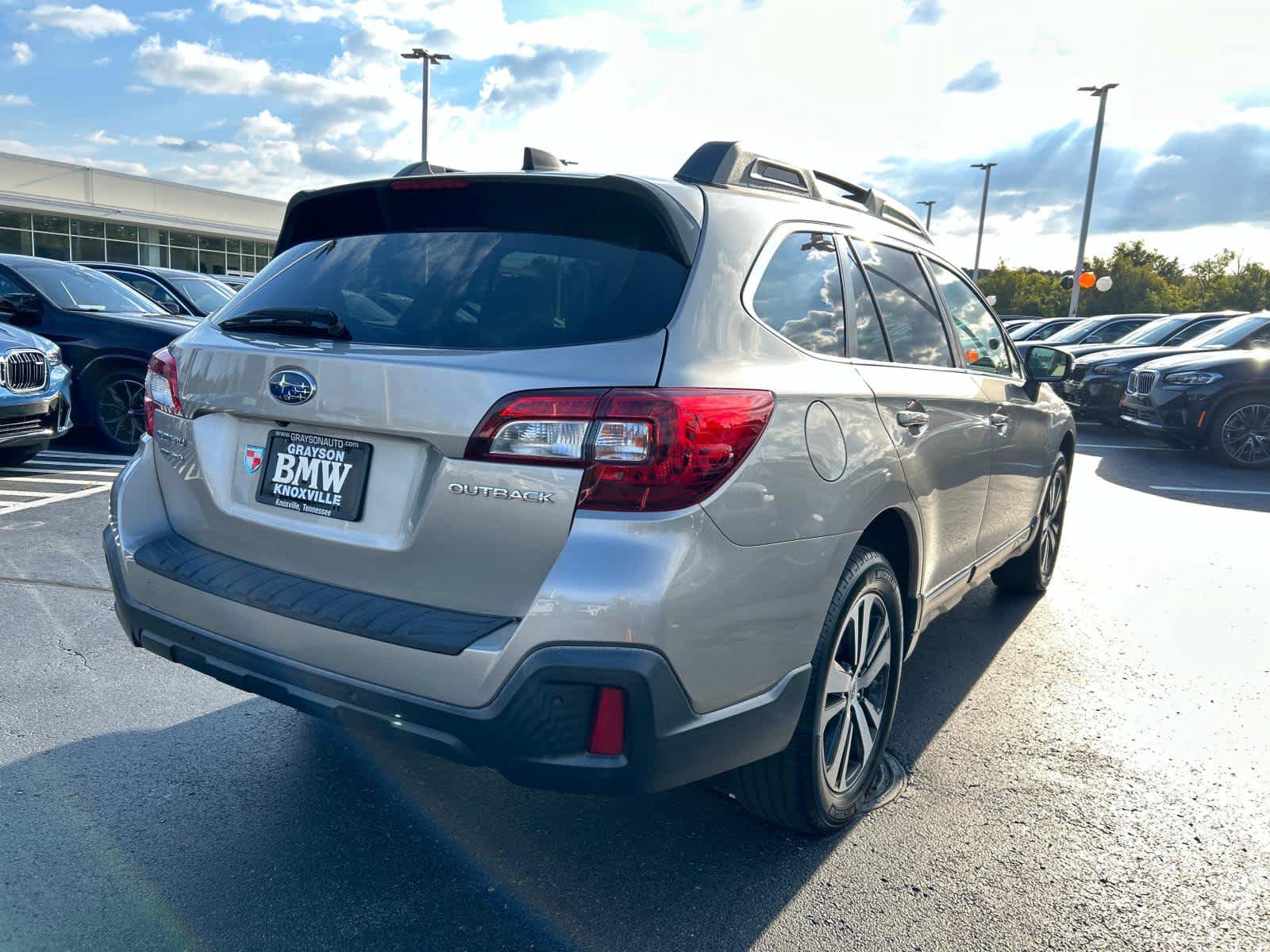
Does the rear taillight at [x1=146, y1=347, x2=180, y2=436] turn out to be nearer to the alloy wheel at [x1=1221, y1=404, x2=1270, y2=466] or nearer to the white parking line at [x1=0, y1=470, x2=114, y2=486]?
the white parking line at [x1=0, y1=470, x2=114, y2=486]

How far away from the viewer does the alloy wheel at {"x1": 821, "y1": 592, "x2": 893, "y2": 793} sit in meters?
2.81

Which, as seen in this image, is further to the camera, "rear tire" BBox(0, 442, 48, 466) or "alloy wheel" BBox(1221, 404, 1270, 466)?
"alloy wheel" BBox(1221, 404, 1270, 466)

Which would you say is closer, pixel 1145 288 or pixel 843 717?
pixel 843 717

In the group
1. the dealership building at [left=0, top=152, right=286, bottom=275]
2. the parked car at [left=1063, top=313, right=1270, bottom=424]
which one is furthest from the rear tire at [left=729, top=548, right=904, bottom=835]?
the dealership building at [left=0, top=152, right=286, bottom=275]

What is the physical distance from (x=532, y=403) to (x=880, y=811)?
179cm

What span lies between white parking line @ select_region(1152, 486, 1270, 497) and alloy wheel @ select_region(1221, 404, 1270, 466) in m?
1.41

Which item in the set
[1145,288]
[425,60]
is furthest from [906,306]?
[1145,288]

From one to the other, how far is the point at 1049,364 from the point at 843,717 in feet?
9.39

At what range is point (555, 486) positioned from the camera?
7.02 feet

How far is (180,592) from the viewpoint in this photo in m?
2.60

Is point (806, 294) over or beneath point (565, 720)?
over

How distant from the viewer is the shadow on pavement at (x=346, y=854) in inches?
95.0

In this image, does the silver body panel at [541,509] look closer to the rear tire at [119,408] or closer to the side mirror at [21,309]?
the rear tire at [119,408]

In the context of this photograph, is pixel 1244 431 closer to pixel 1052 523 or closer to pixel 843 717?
pixel 1052 523
